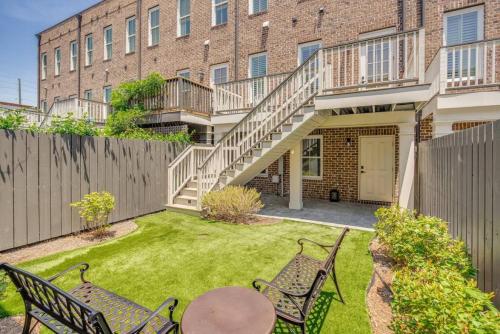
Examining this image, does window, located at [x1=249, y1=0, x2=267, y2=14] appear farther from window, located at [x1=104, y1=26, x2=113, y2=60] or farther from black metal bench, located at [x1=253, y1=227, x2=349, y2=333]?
black metal bench, located at [x1=253, y1=227, x2=349, y2=333]

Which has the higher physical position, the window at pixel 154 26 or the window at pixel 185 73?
the window at pixel 154 26

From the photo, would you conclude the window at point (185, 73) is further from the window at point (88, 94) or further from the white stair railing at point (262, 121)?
the window at point (88, 94)

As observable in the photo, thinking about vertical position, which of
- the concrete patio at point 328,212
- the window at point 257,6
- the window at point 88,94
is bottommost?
the concrete patio at point 328,212

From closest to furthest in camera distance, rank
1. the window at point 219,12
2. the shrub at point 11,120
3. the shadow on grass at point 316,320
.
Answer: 1. the shadow on grass at point 316,320
2. the shrub at point 11,120
3. the window at point 219,12

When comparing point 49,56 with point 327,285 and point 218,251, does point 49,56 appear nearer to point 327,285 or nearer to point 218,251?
point 218,251

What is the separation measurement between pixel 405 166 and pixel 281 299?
574cm

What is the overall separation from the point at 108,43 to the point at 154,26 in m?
4.14

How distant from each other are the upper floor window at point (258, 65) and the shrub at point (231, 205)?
20.5 feet

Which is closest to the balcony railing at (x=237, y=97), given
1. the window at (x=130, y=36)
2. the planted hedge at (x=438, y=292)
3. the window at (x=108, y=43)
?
the planted hedge at (x=438, y=292)

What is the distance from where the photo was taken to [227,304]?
87.7 inches

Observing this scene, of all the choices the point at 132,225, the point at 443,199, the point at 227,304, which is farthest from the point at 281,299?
the point at 132,225

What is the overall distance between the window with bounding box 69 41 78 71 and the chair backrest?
2092cm

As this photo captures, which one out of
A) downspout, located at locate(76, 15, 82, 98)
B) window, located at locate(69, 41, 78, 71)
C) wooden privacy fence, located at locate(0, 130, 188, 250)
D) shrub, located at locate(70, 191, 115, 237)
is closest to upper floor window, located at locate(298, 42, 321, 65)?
wooden privacy fence, located at locate(0, 130, 188, 250)

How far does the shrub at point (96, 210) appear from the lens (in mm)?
5898
